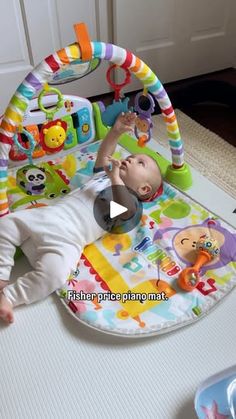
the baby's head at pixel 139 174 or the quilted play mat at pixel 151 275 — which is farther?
the baby's head at pixel 139 174

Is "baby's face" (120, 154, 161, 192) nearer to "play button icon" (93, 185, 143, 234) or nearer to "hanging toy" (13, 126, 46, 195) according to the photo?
"play button icon" (93, 185, 143, 234)

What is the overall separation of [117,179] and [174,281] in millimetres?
304

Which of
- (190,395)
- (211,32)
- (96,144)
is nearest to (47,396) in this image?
(190,395)

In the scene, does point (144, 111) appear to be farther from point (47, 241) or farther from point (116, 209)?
point (47, 241)

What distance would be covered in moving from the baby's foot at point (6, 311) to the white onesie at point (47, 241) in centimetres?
1

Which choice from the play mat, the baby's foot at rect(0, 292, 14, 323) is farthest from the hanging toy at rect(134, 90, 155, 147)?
the baby's foot at rect(0, 292, 14, 323)

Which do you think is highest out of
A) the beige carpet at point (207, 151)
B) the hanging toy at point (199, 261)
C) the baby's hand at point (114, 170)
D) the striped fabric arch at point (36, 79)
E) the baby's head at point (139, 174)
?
the striped fabric arch at point (36, 79)

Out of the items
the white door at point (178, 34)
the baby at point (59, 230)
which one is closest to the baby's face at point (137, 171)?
the baby at point (59, 230)

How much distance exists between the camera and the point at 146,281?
3.21ft

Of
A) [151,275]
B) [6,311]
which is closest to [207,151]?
[151,275]

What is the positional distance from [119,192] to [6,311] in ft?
1.37

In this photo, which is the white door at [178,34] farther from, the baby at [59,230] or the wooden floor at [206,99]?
the baby at [59,230]

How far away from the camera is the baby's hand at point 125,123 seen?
1103mm

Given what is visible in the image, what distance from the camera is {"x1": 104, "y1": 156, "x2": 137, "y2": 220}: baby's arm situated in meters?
1.04
